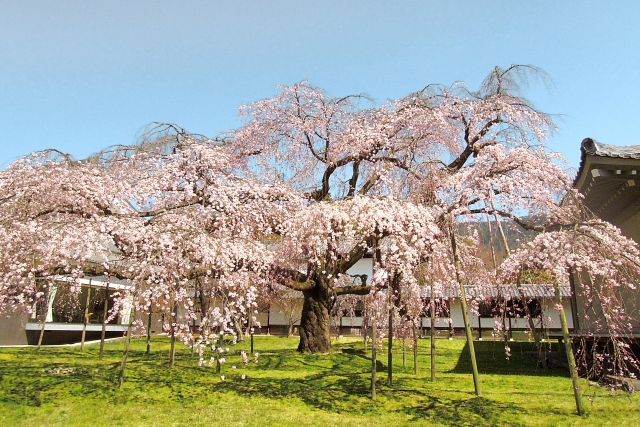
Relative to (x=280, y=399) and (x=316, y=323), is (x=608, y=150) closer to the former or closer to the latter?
(x=280, y=399)

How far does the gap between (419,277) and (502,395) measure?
2859 mm

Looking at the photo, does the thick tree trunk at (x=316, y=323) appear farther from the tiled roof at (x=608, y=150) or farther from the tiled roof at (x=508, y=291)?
the tiled roof at (x=608, y=150)

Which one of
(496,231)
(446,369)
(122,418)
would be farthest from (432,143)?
(122,418)

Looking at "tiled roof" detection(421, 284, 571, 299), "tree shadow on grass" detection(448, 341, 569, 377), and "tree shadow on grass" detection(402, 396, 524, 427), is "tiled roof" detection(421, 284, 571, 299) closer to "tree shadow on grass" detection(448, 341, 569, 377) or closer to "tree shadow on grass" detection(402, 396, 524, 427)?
"tree shadow on grass" detection(402, 396, 524, 427)

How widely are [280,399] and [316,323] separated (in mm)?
6345

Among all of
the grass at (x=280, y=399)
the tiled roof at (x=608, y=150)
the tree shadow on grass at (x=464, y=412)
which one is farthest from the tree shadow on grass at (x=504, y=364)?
the tiled roof at (x=608, y=150)

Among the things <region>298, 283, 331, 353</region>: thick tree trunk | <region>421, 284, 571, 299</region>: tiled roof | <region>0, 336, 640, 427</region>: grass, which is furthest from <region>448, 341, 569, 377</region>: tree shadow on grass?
<region>298, 283, 331, 353</region>: thick tree trunk

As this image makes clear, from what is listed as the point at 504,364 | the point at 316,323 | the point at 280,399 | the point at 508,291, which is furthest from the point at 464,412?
the point at 504,364

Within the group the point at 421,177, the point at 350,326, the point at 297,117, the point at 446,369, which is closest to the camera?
the point at 421,177

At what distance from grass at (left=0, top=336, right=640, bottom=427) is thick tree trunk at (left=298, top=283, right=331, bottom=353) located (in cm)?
245

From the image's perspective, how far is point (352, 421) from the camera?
6.90m

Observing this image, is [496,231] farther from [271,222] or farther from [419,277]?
[271,222]

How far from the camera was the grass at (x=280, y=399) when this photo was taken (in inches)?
266

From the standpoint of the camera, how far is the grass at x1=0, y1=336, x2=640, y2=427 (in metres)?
6.75
